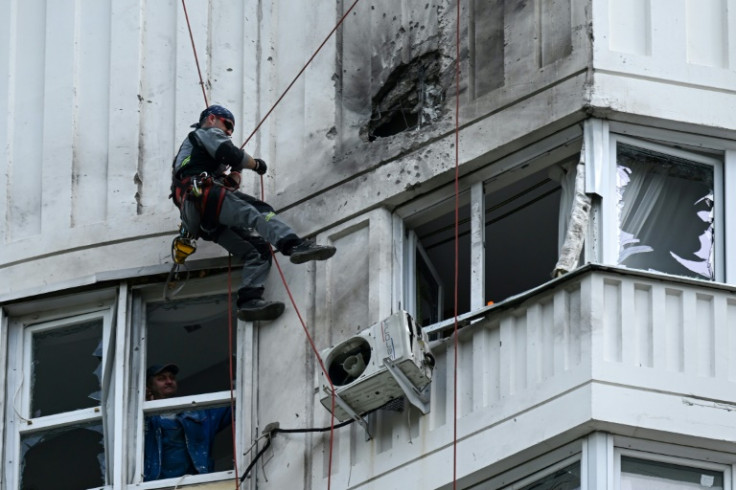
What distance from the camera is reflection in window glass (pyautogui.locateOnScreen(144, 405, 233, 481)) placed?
68.8 feet

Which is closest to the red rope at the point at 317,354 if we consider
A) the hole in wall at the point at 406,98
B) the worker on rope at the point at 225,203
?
the worker on rope at the point at 225,203

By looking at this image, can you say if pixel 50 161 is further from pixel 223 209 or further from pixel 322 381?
pixel 322 381

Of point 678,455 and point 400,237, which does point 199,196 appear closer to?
point 400,237

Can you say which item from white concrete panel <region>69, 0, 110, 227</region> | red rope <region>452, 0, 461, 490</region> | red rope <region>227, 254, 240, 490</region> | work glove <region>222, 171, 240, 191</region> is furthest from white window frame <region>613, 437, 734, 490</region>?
white concrete panel <region>69, 0, 110, 227</region>

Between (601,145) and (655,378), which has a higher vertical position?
(601,145)

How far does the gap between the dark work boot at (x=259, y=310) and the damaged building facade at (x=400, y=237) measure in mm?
112

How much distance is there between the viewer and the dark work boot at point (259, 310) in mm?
20750

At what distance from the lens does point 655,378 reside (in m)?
18.7

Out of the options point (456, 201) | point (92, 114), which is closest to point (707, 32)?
point (456, 201)

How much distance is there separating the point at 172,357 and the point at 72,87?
97.2 inches

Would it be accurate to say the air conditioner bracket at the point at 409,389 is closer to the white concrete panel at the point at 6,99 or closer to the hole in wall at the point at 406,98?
the hole in wall at the point at 406,98

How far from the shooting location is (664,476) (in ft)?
61.1

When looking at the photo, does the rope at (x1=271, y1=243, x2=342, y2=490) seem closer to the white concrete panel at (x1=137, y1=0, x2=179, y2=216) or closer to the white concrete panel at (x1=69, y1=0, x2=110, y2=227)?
the white concrete panel at (x1=137, y1=0, x2=179, y2=216)

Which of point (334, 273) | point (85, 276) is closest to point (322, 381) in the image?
point (334, 273)
